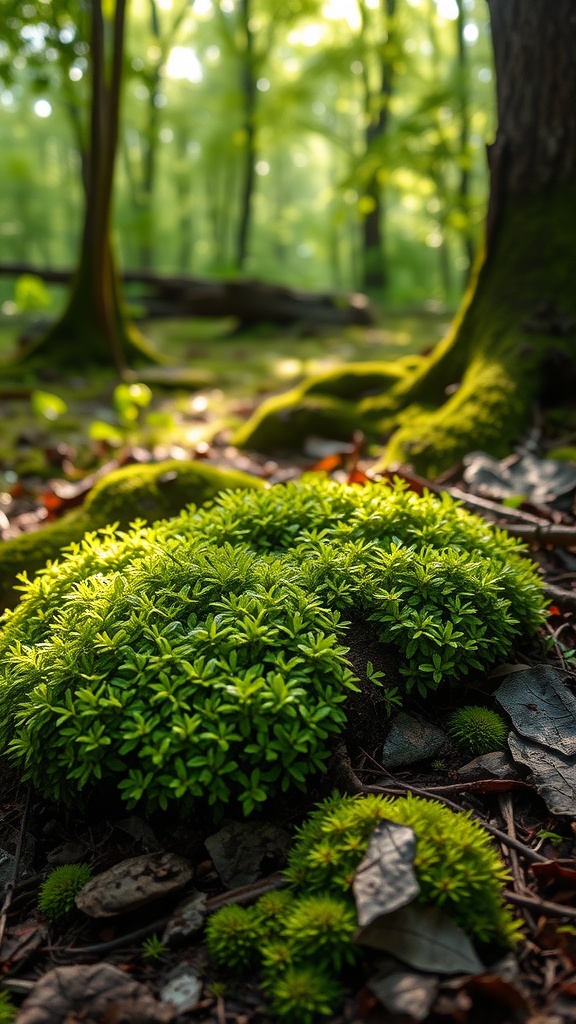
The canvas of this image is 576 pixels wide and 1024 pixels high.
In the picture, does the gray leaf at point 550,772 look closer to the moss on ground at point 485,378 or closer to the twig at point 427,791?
the twig at point 427,791

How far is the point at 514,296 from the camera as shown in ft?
18.1

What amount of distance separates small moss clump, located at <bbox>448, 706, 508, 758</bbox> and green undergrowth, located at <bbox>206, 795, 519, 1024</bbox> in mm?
408

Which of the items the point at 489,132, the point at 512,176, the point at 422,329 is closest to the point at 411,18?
the point at 489,132

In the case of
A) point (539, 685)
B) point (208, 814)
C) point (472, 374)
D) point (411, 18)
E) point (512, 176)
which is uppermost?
point (411, 18)

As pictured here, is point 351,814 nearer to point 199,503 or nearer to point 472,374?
point 199,503

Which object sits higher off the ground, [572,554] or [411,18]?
[411,18]

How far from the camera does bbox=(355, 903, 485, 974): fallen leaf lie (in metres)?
1.75

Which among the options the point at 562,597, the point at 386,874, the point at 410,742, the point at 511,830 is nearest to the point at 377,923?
the point at 386,874

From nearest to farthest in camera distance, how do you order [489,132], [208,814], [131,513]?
[208,814]
[131,513]
[489,132]

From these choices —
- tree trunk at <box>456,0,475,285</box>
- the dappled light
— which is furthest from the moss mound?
tree trunk at <box>456,0,475,285</box>

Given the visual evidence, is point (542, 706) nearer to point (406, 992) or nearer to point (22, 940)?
point (406, 992)

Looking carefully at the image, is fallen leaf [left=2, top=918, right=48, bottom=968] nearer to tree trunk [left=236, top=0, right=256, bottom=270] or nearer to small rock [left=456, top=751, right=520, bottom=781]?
small rock [left=456, top=751, right=520, bottom=781]

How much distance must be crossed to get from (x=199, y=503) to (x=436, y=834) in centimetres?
257

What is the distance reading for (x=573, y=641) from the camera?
9.89 feet
